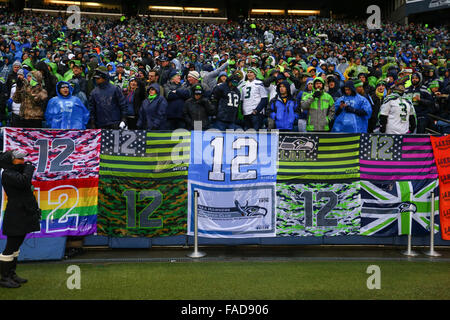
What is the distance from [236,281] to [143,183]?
2620 millimetres

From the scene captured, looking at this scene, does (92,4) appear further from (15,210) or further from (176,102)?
(15,210)

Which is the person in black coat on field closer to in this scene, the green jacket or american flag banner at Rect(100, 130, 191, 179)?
american flag banner at Rect(100, 130, 191, 179)

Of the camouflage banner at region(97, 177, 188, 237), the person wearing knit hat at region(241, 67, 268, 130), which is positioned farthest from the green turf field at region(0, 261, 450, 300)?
the person wearing knit hat at region(241, 67, 268, 130)

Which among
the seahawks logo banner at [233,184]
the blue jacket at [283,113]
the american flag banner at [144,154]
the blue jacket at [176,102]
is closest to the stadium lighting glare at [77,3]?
the blue jacket at [176,102]

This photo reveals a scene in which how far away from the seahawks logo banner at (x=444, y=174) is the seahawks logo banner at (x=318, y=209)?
1.57 metres

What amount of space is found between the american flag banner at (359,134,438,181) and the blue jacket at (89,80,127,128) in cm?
505

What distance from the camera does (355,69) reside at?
556 inches

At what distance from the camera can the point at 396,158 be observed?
25.3ft

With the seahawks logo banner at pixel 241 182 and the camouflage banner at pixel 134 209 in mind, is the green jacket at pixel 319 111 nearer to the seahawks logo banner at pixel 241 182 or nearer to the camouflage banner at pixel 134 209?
the seahawks logo banner at pixel 241 182

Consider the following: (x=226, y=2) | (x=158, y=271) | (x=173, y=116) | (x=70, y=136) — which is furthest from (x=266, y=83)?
(x=226, y=2)

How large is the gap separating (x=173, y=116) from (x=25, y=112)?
10.2ft

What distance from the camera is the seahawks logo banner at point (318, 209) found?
299 inches

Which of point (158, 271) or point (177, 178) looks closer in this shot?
point (158, 271)
